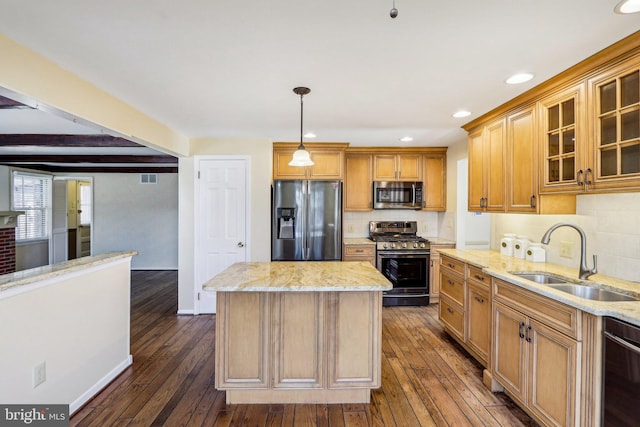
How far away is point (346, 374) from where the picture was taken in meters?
2.22

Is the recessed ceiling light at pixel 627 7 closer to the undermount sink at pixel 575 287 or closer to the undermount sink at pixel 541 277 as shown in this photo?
the undermount sink at pixel 575 287

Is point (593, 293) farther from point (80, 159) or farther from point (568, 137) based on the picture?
point (80, 159)

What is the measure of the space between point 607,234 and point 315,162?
122 inches

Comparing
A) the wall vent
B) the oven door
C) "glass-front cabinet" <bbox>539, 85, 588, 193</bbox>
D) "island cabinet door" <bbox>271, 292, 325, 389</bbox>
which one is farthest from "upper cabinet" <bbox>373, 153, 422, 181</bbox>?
the wall vent

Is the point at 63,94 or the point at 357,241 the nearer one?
the point at 63,94

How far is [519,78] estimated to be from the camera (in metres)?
2.23

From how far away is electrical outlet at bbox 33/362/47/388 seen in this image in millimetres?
1832

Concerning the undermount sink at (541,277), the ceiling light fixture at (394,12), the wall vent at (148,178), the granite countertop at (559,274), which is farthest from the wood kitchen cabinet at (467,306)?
the wall vent at (148,178)

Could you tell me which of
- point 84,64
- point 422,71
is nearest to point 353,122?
point 422,71

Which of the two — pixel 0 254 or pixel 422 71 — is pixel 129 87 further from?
pixel 0 254

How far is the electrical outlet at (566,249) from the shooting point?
253 centimetres

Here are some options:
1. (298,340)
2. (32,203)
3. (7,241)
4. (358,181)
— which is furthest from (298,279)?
(32,203)

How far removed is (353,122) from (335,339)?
7.16 feet
